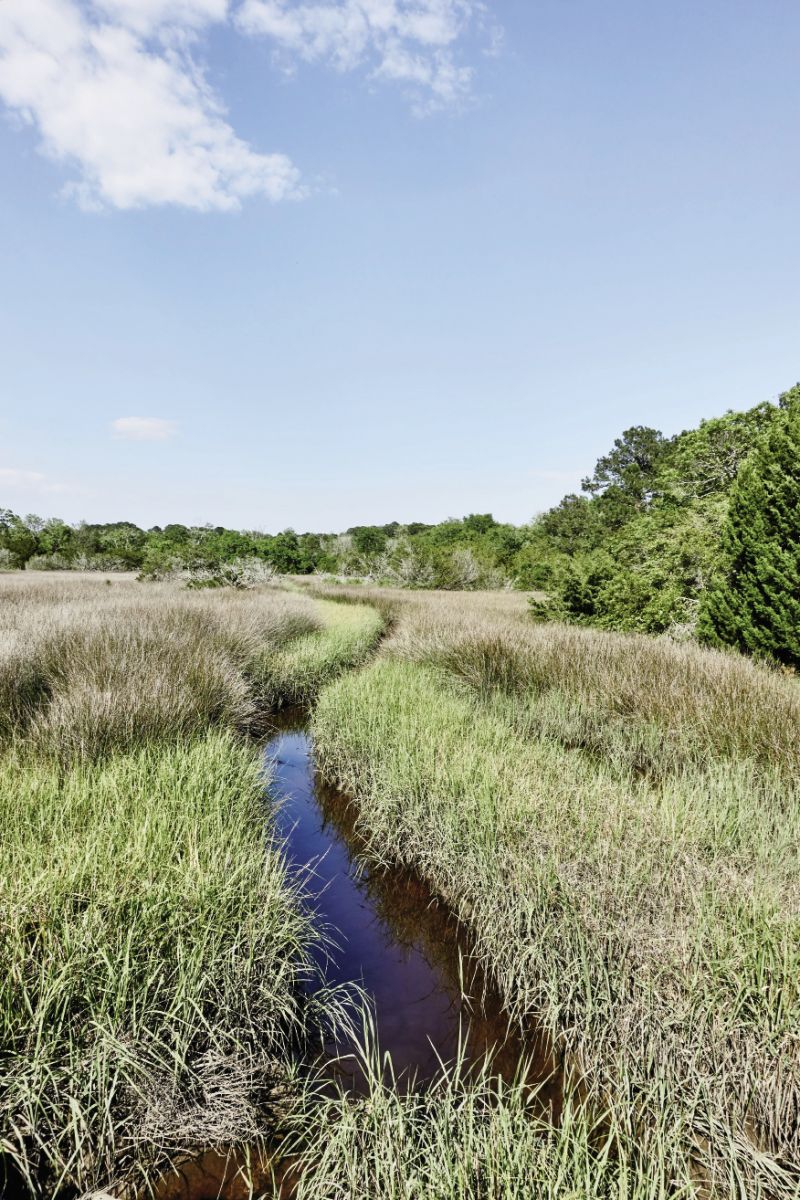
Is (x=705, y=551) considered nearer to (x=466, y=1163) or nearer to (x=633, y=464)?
(x=466, y=1163)

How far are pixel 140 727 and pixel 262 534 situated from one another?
49.4m

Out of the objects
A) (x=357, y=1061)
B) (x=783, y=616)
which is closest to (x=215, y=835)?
(x=357, y=1061)

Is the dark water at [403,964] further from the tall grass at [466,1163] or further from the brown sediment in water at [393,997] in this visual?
the tall grass at [466,1163]

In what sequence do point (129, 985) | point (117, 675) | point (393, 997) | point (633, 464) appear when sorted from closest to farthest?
point (129, 985) → point (393, 997) → point (117, 675) → point (633, 464)

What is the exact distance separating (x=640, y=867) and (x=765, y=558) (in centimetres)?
740

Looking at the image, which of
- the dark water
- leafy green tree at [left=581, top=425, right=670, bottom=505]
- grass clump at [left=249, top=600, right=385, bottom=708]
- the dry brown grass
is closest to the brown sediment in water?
the dark water

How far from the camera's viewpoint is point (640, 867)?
3.24 m

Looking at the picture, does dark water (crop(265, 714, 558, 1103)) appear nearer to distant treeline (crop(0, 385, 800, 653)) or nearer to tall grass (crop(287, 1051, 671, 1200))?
tall grass (crop(287, 1051, 671, 1200))

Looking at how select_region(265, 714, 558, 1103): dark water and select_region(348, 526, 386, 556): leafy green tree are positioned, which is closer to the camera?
select_region(265, 714, 558, 1103): dark water

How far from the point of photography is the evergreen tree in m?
8.40

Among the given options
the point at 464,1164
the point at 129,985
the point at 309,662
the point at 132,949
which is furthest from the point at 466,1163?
the point at 309,662

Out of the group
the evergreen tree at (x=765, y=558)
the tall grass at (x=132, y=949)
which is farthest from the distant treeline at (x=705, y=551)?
the tall grass at (x=132, y=949)

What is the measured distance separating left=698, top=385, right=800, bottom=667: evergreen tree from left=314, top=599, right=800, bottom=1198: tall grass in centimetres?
198

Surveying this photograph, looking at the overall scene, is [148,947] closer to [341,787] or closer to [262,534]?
[341,787]
